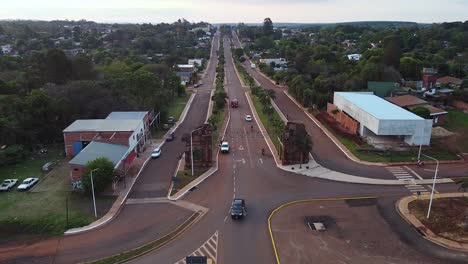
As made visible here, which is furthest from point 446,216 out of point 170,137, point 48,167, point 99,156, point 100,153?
point 48,167

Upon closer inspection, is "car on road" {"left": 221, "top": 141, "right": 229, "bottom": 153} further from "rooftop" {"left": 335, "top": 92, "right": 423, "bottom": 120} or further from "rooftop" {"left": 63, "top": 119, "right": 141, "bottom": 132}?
"rooftop" {"left": 335, "top": 92, "right": 423, "bottom": 120}

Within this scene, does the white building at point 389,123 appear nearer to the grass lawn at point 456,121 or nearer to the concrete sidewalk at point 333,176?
the concrete sidewalk at point 333,176

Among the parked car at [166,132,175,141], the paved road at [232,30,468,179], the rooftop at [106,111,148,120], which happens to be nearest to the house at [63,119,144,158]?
the rooftop at [106,111,148,120]

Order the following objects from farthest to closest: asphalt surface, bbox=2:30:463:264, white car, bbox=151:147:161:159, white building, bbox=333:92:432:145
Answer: white building, bbox=333:92:432:145
white car, bbox=151:147:161:159
asphalt surface, bbox=2:30:463:264

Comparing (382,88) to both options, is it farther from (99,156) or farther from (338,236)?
(99,156)

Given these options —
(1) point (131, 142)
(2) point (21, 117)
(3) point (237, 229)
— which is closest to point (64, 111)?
(2) point (21, 117)

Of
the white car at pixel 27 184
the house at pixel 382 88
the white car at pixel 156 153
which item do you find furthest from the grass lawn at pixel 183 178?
the house at pixel 382 88

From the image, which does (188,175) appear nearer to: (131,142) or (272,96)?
(131,142)
